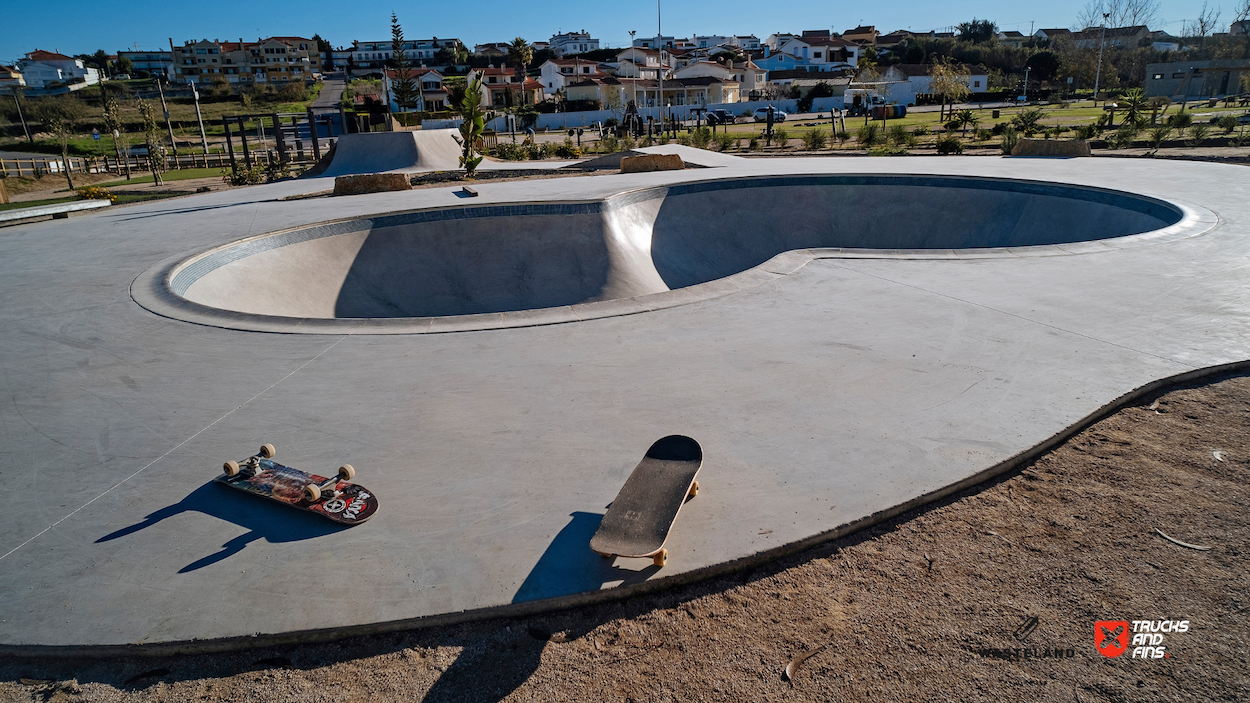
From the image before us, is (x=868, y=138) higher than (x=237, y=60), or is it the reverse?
(x=237, y=60)

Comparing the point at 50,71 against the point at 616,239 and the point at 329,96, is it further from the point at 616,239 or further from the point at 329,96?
the point at 616,239

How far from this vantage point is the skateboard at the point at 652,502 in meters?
3.31

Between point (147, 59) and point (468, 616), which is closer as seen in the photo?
point (468, 616)

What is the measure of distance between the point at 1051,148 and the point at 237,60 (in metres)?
147

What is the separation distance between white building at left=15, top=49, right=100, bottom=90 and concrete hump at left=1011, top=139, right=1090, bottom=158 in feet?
509

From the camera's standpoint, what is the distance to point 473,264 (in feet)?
40.3

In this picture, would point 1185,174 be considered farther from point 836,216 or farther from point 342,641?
point 342,641

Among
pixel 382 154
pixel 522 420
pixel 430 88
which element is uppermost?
pixel 430 88

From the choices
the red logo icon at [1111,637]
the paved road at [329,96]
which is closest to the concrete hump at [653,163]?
the red logo icon at [1111,637]

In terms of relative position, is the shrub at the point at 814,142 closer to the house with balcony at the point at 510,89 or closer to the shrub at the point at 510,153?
the shrub at the point at 510,153

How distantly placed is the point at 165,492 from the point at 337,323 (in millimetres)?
3137

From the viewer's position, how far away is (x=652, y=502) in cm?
361

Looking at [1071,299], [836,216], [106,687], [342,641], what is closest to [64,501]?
[106,687]

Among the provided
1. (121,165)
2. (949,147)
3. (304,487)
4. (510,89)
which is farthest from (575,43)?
(304,487)
